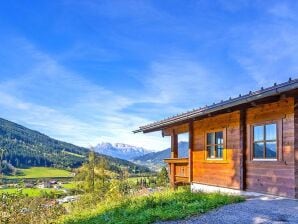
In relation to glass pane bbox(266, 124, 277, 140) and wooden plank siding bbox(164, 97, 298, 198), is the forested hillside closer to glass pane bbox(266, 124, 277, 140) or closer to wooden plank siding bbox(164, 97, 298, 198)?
wooden plank siding bbox(164, 97, 298, 198)

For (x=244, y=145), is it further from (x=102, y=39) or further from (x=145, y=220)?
(x=102, y=39)

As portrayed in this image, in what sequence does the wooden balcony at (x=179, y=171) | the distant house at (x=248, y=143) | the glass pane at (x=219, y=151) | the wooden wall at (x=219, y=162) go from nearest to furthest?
1. the distant house at (x=248, y=143)
2. the wooden wall at (x=219, y=162)
3. the glass pane at (x=219, y=151)
4. the wooden balcony at (x=179, y=171)

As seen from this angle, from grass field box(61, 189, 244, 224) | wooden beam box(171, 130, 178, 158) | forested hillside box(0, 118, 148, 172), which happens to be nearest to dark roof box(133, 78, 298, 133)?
grass field box(61, 189, 244, 224)

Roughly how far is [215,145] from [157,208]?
611 centimetres

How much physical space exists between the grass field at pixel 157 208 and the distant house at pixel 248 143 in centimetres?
167

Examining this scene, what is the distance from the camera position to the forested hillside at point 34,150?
8412cm

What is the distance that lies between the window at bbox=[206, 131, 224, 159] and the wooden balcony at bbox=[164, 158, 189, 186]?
2.26m

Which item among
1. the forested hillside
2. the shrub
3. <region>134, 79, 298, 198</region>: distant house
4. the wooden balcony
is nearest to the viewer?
<region>134, 79, 298, 198</region>: distant house

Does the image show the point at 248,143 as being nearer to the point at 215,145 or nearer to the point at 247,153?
the point at 247,153

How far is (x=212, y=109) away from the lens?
1322 centimetres

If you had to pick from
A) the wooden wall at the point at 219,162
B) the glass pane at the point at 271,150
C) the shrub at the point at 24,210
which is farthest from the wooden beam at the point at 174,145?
the glass pane at the point at 271,150

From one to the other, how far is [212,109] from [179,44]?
6.99 metres

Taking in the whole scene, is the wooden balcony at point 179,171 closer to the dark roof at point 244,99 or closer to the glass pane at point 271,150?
the dark roof at point 244,99

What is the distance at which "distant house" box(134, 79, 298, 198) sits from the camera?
11.3 metres
